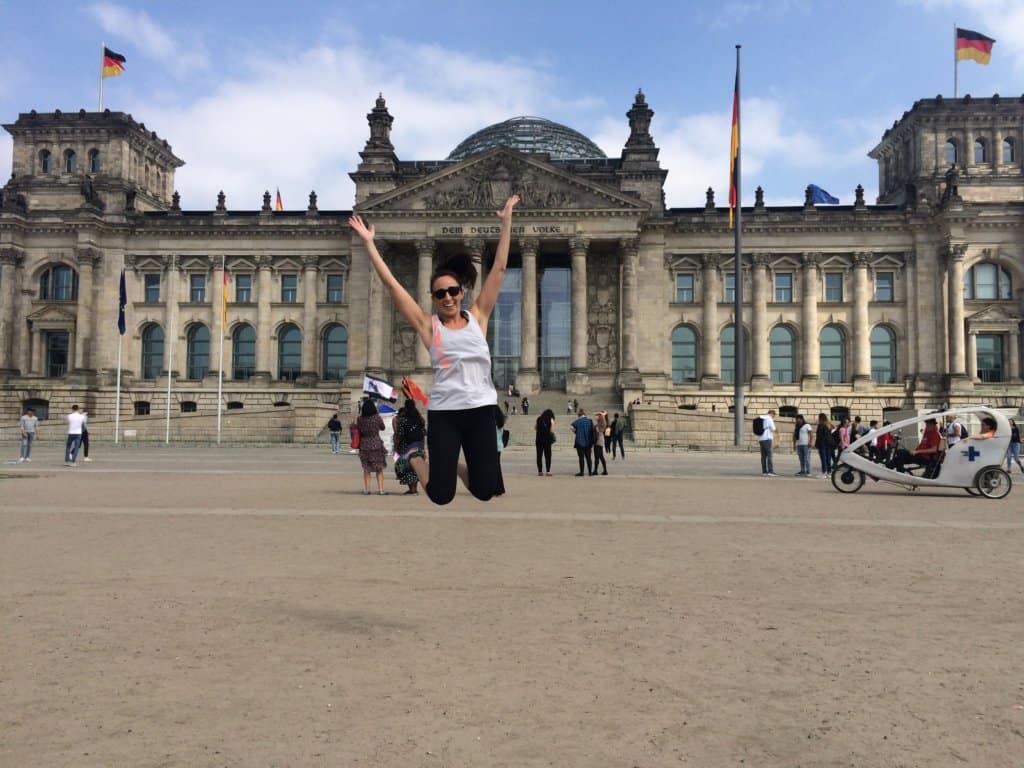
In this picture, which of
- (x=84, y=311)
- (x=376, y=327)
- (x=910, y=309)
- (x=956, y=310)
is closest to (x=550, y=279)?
(x=376, y=327)

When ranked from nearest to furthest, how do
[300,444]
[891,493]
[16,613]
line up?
[16,613] → [891,493] → [300,444]

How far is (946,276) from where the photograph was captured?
5884cm

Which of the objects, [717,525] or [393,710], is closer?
[393,710]

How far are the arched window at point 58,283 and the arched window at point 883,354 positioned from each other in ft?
189

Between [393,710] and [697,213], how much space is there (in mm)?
60459

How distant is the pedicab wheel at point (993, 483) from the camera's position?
1875cm

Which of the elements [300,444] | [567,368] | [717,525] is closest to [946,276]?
[567,368]

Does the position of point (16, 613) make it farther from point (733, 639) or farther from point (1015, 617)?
point (1015, 617)

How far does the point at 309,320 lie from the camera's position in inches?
2486

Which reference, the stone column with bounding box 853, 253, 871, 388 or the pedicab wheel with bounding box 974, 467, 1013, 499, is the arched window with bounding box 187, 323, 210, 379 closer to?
the stone column with bounding box 853, 253, 871, 388

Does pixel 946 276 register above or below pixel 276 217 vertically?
below

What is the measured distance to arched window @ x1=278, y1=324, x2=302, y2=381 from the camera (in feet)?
210

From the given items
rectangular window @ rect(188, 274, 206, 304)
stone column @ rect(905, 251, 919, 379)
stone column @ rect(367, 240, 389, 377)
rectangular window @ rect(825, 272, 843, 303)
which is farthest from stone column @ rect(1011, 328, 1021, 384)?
rectangular window @ rect(188, 274, 206, 304)

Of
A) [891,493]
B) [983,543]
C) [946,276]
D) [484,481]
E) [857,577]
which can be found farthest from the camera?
[946,276]
